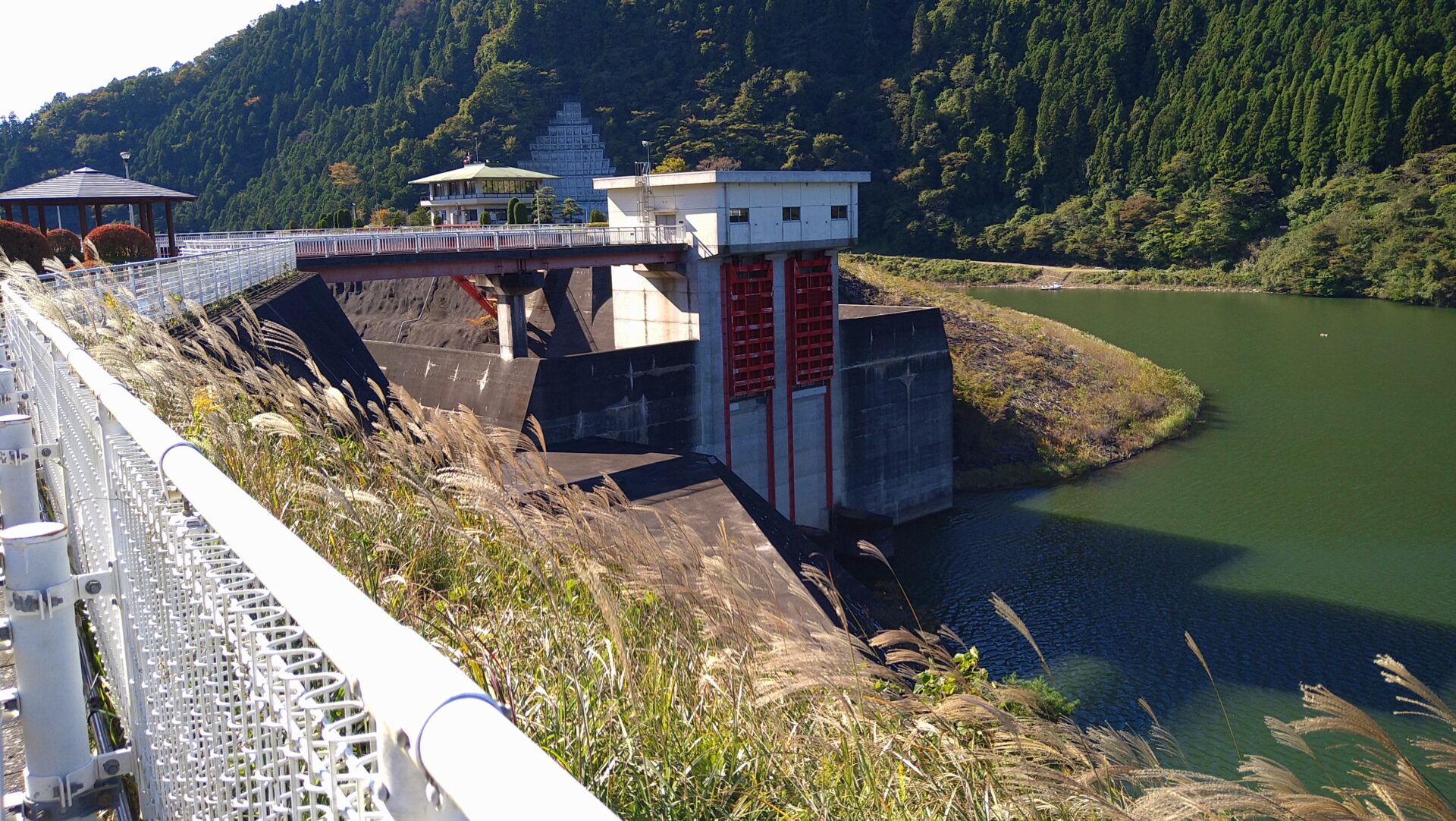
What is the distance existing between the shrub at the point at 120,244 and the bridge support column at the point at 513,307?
5933mm

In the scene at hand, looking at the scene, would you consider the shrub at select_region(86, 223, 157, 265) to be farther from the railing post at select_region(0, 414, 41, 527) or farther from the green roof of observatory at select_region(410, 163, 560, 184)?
the green roof of observatory at select_region(410, 163, 560, 184)

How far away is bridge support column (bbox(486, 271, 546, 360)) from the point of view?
2039 centimetres

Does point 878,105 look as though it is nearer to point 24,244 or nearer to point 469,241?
point 469,241

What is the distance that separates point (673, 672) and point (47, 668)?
5.22 feet

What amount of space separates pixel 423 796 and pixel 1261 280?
58896 mm

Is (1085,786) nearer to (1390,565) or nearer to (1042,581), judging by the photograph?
(1042,581)

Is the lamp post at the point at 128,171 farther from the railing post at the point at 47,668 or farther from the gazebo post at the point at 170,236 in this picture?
the railing post at the point at 47,668

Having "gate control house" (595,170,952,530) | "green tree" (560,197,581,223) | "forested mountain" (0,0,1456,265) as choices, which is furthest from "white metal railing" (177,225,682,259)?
"forested mountain" (0,0,1456,265)

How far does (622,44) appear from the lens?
74625 millimetres

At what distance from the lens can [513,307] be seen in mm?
20750

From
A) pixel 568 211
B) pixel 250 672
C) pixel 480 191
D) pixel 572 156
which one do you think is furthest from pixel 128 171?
pixel 250 672

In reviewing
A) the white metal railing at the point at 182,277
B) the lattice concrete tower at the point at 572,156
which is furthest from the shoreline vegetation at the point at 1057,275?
the white metal railing at the point at 182,277

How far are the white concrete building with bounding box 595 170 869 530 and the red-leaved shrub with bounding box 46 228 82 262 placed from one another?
8.71m

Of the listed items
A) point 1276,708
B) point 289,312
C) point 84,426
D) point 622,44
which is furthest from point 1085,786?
point 622,44
